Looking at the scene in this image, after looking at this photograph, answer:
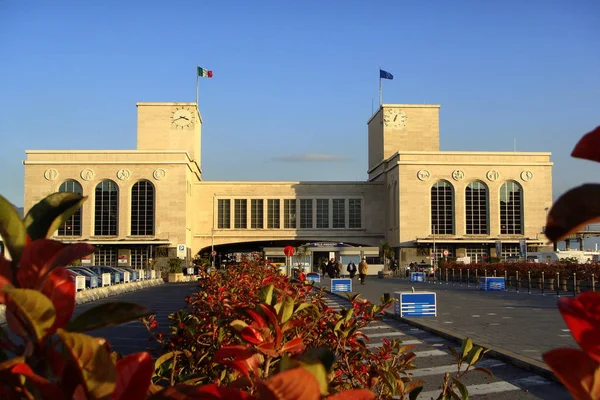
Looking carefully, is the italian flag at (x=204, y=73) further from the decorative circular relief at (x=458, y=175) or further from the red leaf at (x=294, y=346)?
the red leaf at (x=294, y=346)

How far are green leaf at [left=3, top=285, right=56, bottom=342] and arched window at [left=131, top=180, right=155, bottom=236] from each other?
224 ft

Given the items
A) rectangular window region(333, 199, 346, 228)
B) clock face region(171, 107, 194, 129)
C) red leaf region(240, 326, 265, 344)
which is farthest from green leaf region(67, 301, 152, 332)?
clock face region(171, 107, 194, 129)

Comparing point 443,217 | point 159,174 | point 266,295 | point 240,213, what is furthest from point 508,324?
point 240,213

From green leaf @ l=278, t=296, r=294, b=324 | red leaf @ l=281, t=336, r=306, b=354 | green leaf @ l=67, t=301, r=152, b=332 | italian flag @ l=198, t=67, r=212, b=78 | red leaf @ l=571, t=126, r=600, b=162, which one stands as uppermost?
italian flag @ l=198, t=67, r=212, b=78

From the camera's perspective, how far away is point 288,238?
75812mm

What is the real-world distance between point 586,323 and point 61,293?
3.02 feet

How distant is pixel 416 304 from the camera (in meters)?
16.5

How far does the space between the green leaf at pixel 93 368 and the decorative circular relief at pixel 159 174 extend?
68.1 m

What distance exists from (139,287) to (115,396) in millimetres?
37449

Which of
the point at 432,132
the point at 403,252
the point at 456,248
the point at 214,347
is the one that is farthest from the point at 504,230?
the point at 214,347

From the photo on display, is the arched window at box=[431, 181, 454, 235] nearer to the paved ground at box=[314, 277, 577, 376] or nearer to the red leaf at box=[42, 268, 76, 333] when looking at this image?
the paved ground at box=[314, 277, 577, 376]

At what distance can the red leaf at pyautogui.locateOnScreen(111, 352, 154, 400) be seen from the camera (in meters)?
1.08

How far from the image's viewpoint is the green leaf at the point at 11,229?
4.19ft

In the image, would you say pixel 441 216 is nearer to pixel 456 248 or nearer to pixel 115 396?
pixel 456 248
